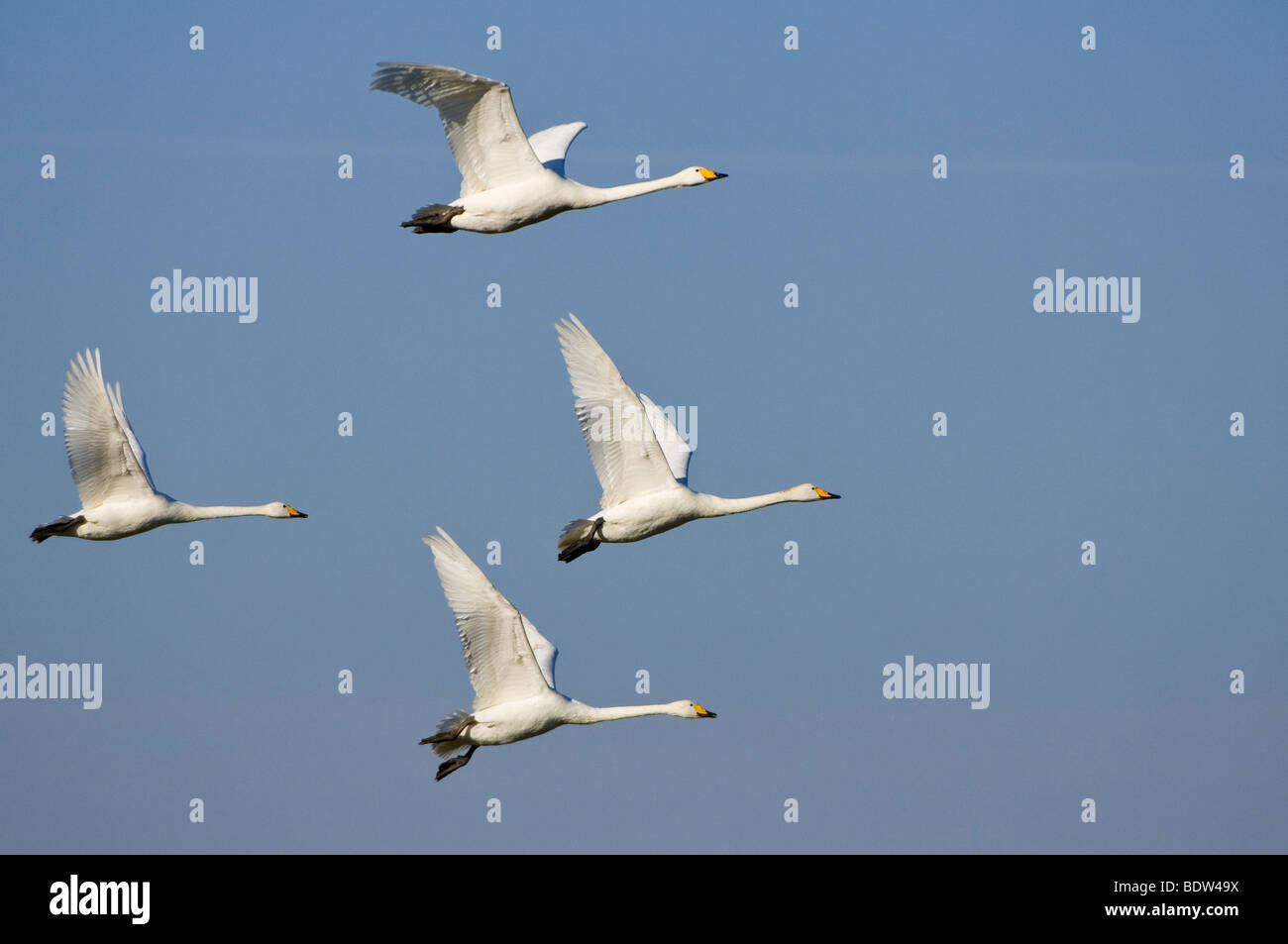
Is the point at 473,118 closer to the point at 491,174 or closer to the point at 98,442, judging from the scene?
the point at 491,174

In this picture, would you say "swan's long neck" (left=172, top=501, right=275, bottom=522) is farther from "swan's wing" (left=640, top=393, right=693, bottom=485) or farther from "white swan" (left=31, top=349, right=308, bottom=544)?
"swan's wing" (left=640, top=393, right=693, bottom=485)

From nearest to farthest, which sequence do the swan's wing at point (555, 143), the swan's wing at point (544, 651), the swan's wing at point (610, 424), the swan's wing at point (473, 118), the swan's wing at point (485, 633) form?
the swan's wing at point (485, 633) → the swan's wing at point (473, 118) → the swan's wing at point (610, 424) → the swan's wing at point (544, 651) → the swan's wing at point (555, 143)

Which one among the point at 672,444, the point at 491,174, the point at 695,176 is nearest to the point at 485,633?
the point at 672,444

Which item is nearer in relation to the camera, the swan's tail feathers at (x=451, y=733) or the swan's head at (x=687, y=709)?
the swan's tail feathers at (x=451, y=733)

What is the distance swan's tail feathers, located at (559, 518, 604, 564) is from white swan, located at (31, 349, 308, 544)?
7216 mm

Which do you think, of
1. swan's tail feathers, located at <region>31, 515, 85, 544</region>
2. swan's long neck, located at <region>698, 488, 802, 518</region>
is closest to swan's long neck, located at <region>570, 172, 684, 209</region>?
swan's long neck, located at <region>698, 488, 802, 518</region>

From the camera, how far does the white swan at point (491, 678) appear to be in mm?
32188

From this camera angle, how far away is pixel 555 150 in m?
41.0

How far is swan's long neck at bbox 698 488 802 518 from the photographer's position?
115 ft

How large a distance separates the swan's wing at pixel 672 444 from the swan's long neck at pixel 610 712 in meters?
3.97

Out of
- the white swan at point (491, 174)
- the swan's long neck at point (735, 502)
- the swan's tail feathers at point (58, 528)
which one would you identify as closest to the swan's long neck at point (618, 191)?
the white swan at point (491, 174)

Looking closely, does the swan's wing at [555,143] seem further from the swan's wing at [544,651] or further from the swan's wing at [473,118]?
the swan's wing at [544,651]

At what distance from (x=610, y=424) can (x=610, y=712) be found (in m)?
4.98
